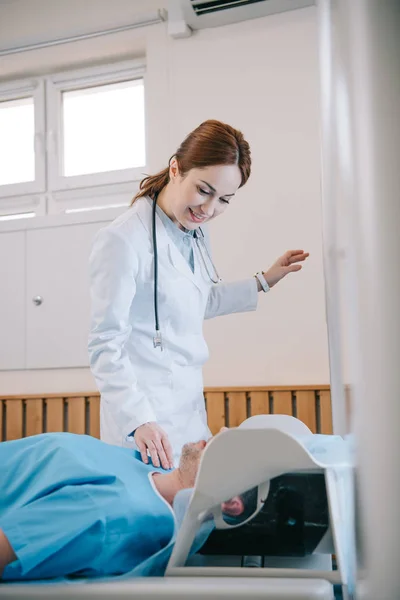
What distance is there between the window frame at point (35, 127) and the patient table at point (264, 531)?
2634 mm

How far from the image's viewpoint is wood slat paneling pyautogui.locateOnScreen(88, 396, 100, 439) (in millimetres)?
2900

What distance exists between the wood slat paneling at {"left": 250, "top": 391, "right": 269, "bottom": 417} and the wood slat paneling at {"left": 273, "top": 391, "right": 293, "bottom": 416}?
38 mm

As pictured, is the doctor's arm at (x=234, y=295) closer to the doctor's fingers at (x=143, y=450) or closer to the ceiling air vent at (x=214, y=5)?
the doctor's fingers at (x=143, y=450)

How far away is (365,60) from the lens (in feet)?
1.04

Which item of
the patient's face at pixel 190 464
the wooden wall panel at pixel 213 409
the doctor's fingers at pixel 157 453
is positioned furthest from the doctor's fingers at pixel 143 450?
the wooden wall panel at pixel 213 409

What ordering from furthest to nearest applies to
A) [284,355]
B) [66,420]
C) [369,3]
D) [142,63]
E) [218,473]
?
[142,63] < [66,420] < [284,355] < [218,473] < [369,3]

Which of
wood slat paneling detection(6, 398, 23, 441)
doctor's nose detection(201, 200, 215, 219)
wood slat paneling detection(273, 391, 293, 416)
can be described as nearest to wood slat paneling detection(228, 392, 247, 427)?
wood slat paneling detection(273, 391, 293, 416)

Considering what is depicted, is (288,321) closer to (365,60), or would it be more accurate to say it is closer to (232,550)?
(232,550)

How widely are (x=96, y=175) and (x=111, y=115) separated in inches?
13.1

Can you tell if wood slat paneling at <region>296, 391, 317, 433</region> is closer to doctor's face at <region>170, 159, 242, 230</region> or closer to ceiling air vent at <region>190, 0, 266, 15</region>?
doctor's face at <region>170, 159, 242, 230</region>

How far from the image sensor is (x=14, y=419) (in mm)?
3062

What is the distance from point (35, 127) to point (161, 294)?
2.05 m

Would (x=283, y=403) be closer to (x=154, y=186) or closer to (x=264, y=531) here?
(x=154, y=186)

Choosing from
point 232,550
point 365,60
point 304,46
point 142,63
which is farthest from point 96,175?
point 365,60
